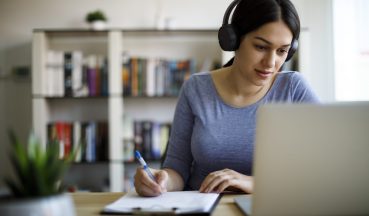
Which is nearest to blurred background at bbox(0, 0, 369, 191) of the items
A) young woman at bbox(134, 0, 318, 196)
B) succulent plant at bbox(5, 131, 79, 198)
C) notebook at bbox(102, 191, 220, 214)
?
young woman at bbox(134, 0, 318, 196)

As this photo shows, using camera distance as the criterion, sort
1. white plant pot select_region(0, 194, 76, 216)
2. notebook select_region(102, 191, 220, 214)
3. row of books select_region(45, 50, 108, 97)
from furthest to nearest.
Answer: row of books select_region(45, 50, 108, 97), notebook select_region(102, 191, 220, 214), white plant pot select_region(0, 194, 76, 216)

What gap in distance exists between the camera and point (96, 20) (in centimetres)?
324

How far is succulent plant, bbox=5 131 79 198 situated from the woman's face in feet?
2.91

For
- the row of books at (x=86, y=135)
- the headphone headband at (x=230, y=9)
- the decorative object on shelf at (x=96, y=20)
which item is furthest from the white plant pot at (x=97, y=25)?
the headphone headband at (x=230, y=9)

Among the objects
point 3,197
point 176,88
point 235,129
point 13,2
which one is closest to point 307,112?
point 3,197

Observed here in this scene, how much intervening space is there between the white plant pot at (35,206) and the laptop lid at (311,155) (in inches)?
13.3

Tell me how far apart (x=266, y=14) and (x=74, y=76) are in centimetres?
214

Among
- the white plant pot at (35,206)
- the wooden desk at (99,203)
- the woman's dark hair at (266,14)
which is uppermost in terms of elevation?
the woman's dark hair at (266,14)

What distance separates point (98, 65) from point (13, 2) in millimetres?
942

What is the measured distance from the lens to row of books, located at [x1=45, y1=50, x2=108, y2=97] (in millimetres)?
3217

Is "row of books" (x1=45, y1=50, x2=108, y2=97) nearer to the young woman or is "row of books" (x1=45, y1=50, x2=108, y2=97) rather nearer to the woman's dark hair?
the young woman

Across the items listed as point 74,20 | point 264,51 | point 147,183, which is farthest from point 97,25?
point 147,183

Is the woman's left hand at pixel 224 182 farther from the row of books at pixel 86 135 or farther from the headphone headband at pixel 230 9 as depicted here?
the row of books at pixel 86 135

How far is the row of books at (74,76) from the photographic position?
3.22m
